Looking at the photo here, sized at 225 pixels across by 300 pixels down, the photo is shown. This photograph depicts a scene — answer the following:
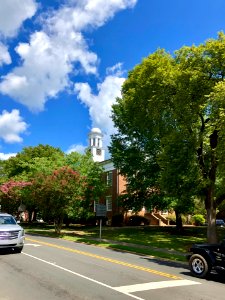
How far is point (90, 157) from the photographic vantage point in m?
46.1

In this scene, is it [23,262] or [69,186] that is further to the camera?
[69,186]

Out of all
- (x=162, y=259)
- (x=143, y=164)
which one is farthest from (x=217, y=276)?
(x=143, y=164)

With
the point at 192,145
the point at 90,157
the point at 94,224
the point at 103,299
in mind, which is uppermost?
the point at 90,157

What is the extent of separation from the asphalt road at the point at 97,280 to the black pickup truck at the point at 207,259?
0.38 metres

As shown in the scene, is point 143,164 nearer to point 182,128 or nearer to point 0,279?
point 182,128

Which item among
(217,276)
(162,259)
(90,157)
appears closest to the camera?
(217,276)

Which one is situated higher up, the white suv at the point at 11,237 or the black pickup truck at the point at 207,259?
the white suv at the point at 11,237

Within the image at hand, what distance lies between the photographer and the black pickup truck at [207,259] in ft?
41.8

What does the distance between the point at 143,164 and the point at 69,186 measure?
8.32 m

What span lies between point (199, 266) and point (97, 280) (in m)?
3.70

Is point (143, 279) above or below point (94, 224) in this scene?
below

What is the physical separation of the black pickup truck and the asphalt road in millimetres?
379

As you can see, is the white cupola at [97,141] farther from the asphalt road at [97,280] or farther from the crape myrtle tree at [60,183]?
the asphalt road at [97,280]

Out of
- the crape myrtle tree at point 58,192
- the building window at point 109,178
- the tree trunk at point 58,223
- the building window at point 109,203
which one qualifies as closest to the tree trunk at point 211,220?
the crape myrtle tree at point 58,192
